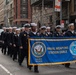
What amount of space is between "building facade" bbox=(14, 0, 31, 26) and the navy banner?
80.8 meters

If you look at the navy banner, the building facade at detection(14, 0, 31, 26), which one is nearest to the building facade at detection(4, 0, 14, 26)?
the building facade at detection(14, 0, 31, 26)

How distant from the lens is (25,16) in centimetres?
9481

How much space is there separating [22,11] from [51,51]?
8452 cm

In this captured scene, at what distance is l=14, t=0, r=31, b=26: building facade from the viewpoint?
303ft

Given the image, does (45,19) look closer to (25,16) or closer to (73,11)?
(73,11)

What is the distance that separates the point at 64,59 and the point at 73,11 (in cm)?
2548

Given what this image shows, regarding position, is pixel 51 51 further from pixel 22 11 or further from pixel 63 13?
pixel 22 11

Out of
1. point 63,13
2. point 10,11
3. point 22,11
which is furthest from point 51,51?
point 10,11

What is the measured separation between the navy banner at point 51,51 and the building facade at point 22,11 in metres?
80.8

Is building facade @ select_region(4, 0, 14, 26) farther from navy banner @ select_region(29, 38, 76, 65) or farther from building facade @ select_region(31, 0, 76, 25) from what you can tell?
navy banner @ select_region(29, 38, 76, 65)

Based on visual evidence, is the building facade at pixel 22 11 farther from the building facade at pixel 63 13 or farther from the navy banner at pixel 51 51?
the navy banner at pixel 51 51

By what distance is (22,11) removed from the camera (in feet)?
311

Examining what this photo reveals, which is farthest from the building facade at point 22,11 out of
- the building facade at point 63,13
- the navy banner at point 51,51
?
the navy banner at point 51,51

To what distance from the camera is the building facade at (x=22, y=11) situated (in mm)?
92375
